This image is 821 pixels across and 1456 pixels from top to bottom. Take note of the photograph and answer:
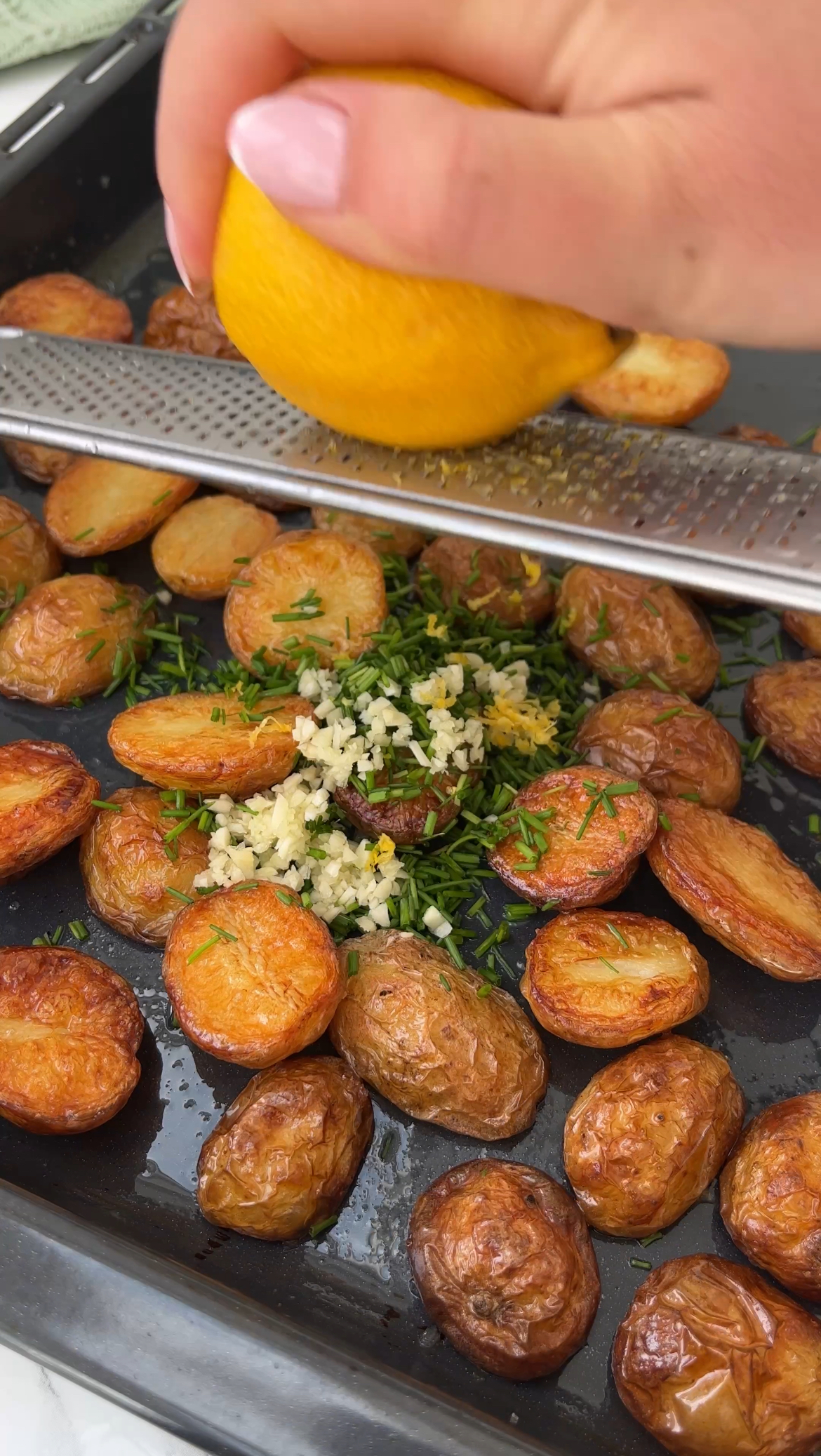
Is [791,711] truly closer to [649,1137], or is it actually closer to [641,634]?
[641,634]

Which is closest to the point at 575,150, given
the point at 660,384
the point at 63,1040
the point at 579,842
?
the point at 579,842

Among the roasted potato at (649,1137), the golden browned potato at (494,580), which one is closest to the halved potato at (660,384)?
the golden browned potato at (494,580)

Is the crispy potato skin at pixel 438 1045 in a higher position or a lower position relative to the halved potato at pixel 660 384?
lower

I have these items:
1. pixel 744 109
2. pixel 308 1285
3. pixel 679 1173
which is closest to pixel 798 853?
pixel 679 1173

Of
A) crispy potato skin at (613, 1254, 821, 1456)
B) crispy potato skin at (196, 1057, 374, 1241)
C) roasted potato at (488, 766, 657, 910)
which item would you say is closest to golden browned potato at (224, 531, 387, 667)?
roasted potato at (488, 766, 657, 910)

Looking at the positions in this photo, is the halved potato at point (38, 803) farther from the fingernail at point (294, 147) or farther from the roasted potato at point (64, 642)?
the fingernail at point (294, 147)

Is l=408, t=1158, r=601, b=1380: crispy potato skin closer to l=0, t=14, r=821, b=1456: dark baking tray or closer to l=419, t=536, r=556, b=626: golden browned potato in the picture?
l=0, t=14, r=821, b=1456: dark baking tray

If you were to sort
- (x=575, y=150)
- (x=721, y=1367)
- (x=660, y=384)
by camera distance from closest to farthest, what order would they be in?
(x=575, y=150)
(x=721, y=1367)
(x=660, y=384)
